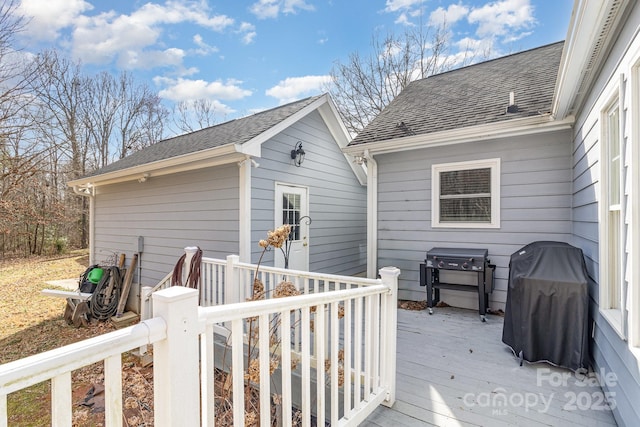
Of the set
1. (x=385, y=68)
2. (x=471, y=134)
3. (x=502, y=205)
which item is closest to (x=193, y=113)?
(x=385, y=68)

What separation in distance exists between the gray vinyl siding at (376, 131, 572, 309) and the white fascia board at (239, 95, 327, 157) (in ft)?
5.84

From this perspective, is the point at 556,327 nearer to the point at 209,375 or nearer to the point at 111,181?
the point at 209,375

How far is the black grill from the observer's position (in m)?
4.14

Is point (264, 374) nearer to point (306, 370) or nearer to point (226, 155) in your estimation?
point (306, 370)

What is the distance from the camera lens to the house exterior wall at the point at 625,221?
179cm

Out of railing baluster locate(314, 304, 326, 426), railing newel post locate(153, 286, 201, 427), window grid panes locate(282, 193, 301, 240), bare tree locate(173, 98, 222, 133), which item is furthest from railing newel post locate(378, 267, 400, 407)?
bare tree locate(173, 98, 222, 133)

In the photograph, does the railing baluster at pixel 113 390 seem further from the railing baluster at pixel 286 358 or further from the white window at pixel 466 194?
the white window at pixel 466 194

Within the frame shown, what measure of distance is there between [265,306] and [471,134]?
4.22 metres

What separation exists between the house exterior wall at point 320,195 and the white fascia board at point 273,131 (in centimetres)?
19

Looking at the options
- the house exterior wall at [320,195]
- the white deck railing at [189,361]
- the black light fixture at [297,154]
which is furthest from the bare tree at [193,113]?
the white deck railing at [189,361]

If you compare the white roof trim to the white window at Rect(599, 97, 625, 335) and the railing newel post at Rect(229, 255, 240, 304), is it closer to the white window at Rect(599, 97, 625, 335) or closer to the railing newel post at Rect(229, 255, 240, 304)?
the railing newel post at Rect(229, 255, 240, 304)

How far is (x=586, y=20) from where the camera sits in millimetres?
2008

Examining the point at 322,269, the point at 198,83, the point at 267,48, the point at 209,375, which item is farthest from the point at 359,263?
the point at 198,83

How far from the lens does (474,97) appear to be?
5.38 metres
